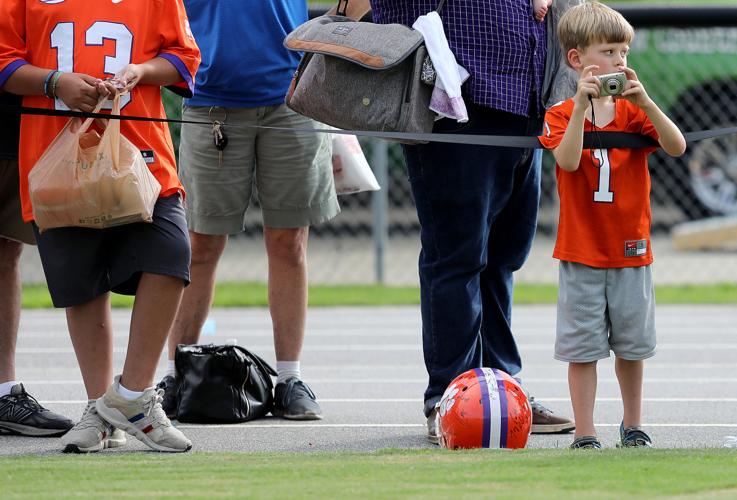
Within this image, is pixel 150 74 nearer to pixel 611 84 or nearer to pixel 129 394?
pixel 129 394

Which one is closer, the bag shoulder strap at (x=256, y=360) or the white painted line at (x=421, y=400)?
the bag shoulder strap at (x=256, y=360)

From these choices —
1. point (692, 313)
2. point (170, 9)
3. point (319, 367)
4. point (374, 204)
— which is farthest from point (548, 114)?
point (374, 204)

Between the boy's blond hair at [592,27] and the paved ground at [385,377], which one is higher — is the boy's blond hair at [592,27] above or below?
above

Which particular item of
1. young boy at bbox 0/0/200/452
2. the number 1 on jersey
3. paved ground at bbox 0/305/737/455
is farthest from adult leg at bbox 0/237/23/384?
the number 1 on jersey

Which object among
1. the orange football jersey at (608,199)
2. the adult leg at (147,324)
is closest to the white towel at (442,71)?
the orange football jersey at (608,199)

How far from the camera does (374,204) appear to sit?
10.7 meters

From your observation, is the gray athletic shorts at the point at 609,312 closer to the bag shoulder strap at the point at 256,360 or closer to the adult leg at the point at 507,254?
the adult leg at the point at 507,254

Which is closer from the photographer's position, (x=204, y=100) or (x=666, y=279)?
(x=204, y=100)

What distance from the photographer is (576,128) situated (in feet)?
14.6

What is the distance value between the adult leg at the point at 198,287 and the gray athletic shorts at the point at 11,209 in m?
0.85

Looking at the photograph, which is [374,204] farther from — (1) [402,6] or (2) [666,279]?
(1) [402,6]

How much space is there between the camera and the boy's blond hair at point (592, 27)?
4.57 m

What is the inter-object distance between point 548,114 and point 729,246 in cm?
844

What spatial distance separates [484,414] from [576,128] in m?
1.04
